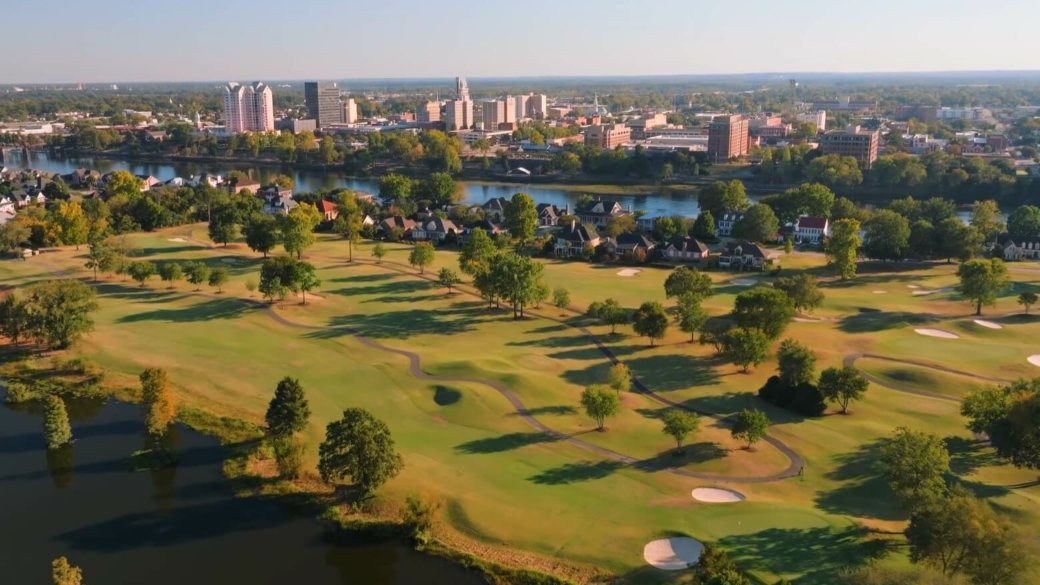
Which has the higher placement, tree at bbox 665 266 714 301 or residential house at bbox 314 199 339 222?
residential house at bbox 314 199 339 222

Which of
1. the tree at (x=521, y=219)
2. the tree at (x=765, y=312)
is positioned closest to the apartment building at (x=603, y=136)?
the tree at (x=521, y=219)

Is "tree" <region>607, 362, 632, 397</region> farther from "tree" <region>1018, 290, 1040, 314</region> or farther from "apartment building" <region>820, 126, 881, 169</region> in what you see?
"apartment building" <region>820, 126, 881, 169</region>

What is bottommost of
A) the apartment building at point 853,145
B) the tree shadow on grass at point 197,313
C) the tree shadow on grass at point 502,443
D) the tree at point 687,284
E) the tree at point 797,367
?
the tree shadow on grass at point 502,443

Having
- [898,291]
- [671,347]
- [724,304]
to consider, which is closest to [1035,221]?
[898,291]

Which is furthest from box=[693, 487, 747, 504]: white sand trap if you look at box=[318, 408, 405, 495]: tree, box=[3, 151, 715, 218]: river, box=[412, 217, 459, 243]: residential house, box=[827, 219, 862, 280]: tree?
box=[3, 151, 715, 218]: river

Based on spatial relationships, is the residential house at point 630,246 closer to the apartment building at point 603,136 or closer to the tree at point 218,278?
the tree at point 218,278

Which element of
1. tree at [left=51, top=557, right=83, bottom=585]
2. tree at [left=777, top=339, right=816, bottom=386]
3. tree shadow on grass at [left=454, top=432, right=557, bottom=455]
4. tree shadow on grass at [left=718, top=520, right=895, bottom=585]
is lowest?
tree shadow on grass at [left=718, top=520, right=895, bottom=585]

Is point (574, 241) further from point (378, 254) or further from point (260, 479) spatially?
point (260, 479)

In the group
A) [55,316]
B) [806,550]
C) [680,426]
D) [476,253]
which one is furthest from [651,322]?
[55,316]
